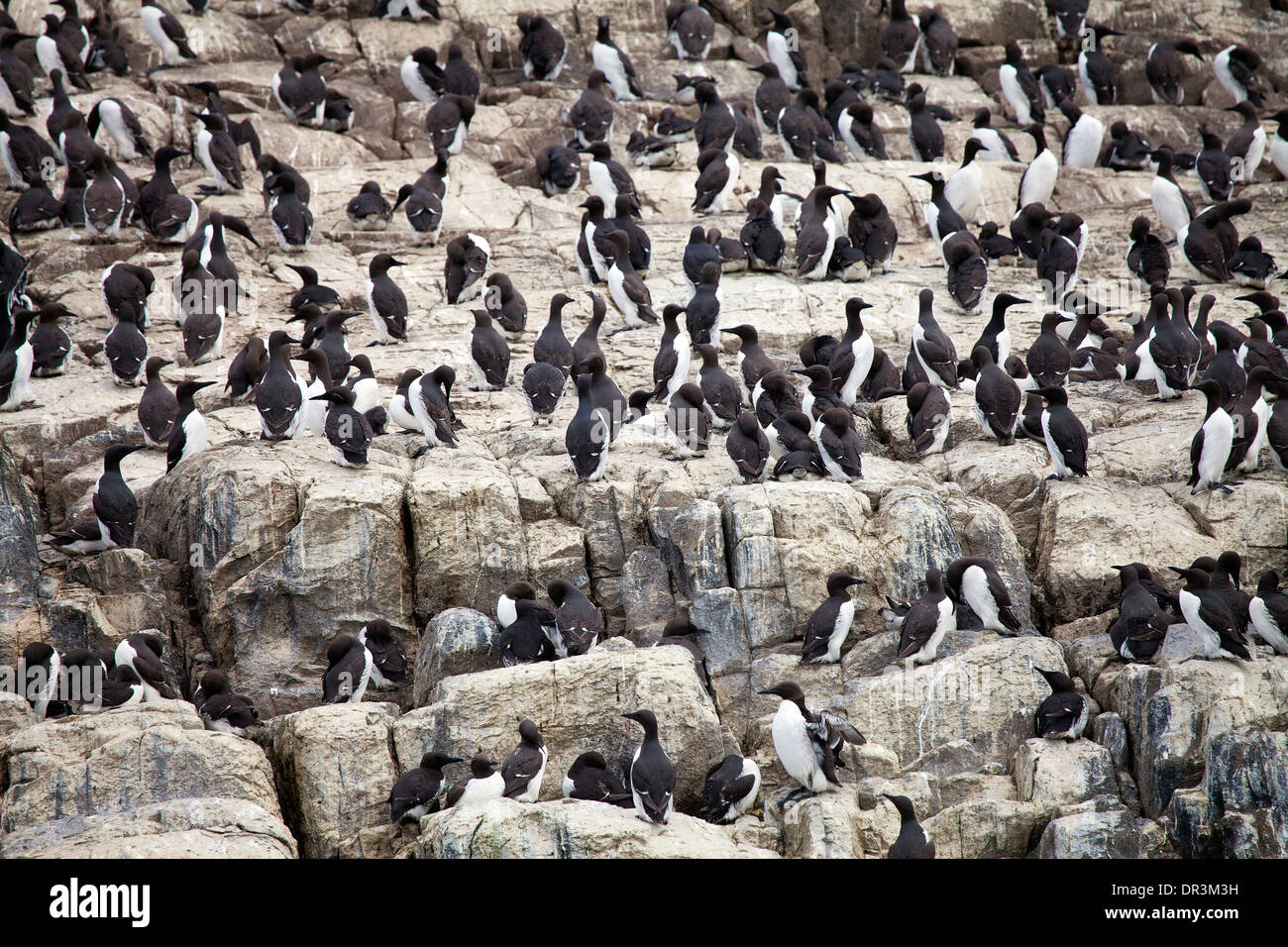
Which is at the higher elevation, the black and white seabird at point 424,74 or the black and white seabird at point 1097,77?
the black and white seabird at point 1097,77

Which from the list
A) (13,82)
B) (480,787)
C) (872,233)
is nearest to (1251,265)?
(872,233)

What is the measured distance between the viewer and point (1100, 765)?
388 inches

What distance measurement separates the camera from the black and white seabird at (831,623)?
11.0m

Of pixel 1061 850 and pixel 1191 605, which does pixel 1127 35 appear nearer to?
pixel 1191 605

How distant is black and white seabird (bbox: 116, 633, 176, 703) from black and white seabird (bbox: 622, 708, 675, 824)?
4067 millimetres

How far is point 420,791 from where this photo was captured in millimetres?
9711

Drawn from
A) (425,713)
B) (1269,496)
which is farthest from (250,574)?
(1269,496)

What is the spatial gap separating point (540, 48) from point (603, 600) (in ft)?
41.2

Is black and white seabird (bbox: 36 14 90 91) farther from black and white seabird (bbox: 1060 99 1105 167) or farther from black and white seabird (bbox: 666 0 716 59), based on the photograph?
black and white seabird (bbox: 1060 99 1105 167)

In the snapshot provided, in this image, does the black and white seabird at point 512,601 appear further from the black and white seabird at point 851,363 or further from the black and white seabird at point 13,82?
the black and white seabird at point 13,82

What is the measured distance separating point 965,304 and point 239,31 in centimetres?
1286

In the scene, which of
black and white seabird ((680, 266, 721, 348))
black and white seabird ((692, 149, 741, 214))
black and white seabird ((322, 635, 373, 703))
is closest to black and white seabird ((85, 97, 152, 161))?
black and white seabird ((692, 149, 741, 214))

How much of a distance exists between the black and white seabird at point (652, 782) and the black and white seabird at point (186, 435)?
218 inches

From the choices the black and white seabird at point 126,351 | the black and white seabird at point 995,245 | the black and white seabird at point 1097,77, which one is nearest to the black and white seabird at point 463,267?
the black and white seabird at point 126,351
